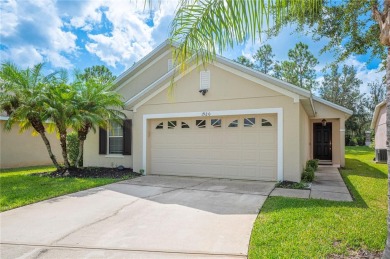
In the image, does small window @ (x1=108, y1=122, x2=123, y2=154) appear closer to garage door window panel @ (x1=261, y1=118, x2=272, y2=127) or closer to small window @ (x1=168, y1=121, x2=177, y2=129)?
small window @ (x1=168, y1=121, x2=177, y2=129)

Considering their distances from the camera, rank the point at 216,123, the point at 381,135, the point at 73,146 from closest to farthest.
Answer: the point at 216,123
the point at 73,146
the point at 381,135

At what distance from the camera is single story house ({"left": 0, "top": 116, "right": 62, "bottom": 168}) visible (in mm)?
14586

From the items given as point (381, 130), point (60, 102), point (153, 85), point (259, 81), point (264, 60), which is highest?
point (264, 60)

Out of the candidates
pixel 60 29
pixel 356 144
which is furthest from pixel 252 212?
pixel 356 144

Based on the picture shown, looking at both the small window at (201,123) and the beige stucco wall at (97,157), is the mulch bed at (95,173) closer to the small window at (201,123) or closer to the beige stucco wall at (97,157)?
the beige stucco wall at (97,157)

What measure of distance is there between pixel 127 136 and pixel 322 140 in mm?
14302

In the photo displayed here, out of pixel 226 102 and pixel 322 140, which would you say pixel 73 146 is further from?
pixel 322 140

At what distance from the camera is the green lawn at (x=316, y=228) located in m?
3.83

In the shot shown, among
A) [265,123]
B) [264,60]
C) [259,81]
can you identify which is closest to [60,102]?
[259,81]

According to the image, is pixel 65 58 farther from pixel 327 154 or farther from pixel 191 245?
pixel 327 154

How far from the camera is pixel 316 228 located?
4609 millimetres

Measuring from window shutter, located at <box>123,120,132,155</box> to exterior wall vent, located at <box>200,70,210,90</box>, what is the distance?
4.27 metres

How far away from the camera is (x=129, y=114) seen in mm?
12789

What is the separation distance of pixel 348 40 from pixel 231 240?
348 inches
